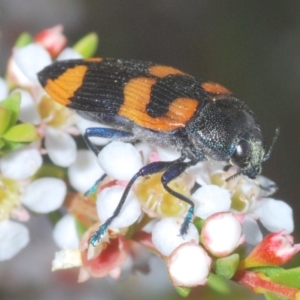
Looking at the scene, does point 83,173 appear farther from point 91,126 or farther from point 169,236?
point 169,236

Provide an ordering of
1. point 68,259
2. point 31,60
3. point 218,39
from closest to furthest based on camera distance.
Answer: point 68,259, point 31,60, point 218,39

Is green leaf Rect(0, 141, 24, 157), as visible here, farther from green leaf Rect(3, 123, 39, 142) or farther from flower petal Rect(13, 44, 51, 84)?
flower petal Rect(13, 44, 51, 84)

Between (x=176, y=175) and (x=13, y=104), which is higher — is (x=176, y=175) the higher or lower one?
the lower one

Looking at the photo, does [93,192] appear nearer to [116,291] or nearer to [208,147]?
[208,147]

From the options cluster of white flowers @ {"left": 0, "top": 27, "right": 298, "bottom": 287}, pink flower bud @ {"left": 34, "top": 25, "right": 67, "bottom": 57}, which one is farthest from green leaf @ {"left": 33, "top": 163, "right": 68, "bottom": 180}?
pink flower bud @ {"left": 34, "top": 25, "right": 67, "bottom": 57}

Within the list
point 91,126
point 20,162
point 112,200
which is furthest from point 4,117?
point 91,126
